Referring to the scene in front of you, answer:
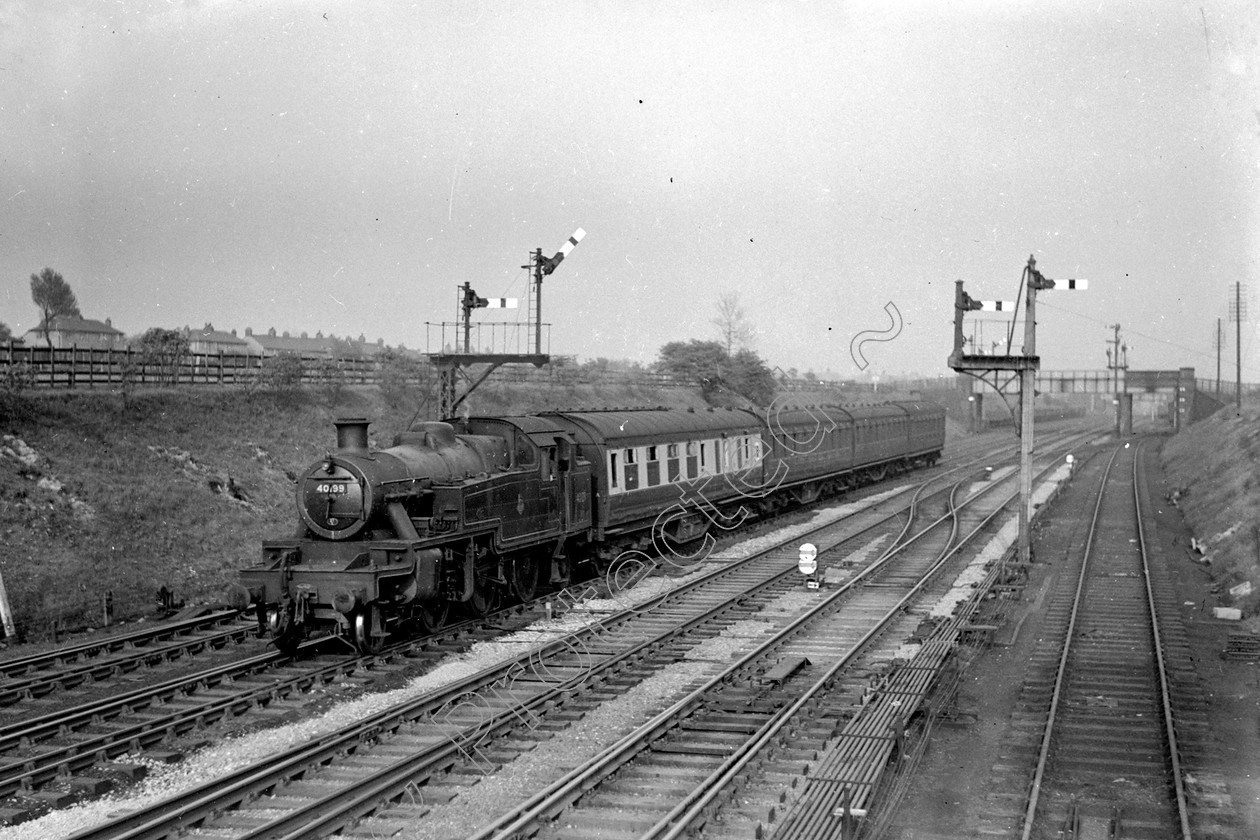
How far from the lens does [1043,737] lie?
10.3 metres

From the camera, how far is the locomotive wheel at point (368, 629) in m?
13.2

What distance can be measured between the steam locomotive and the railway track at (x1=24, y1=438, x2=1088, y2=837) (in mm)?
1878

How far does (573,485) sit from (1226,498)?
1869 centimetres

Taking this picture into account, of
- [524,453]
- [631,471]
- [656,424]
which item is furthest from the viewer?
[656,424]

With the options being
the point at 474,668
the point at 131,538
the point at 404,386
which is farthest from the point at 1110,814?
the point at 404,386

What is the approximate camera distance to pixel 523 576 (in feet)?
55.9

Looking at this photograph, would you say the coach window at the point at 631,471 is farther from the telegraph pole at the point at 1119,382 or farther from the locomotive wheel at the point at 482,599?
the telegraph pole at the point at 1119,382

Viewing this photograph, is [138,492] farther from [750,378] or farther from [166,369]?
[750,378]

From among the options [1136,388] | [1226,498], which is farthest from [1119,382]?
[1226,498]

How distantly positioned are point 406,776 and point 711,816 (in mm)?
2668

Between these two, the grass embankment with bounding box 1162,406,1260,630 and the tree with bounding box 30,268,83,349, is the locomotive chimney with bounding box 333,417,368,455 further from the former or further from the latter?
the tree with bounding box 30,268,83,349

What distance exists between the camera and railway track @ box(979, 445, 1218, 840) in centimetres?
843

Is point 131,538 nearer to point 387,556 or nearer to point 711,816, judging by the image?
point 387,556

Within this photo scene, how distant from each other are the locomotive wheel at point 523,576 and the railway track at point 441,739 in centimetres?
186
